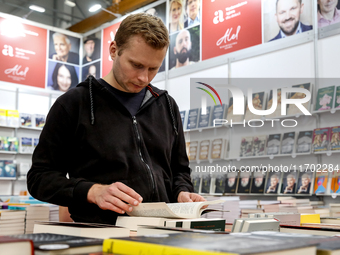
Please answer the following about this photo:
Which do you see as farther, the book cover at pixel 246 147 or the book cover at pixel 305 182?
the book cover at pixel 246 147

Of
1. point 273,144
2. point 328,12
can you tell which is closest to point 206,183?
point 273,144

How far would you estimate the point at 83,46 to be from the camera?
8.19 meters

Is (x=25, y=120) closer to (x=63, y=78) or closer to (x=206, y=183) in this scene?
(x=63, y=78)

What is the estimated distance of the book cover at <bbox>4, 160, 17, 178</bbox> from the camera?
6653mm

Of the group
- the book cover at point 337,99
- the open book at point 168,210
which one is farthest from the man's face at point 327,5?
the open book at point 168,210

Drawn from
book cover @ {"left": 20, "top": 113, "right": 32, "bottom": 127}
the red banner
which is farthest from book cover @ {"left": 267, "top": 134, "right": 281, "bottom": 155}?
book cover @ {"left": 20, "top": 113, "right": 32, "bottom": 127}

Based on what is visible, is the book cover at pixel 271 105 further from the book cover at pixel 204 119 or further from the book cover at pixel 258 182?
the book cover at pixel 204 119

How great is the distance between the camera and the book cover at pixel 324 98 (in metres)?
4.22

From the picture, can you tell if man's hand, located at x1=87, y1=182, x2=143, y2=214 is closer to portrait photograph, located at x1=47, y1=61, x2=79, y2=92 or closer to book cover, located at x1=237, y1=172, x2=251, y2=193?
book cover, located at x1=237, y1=172, x2=251, y2=193

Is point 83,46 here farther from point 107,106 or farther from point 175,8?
point 107,106

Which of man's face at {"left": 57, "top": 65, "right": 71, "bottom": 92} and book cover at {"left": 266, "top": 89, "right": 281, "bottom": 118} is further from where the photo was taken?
man's face at {"left": 57, "top": 65, "right": 71, "bottom": 92}

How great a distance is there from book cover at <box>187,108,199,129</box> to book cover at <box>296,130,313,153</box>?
1.61 metres

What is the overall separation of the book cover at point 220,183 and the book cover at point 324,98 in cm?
157

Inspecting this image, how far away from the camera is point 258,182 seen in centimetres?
482
